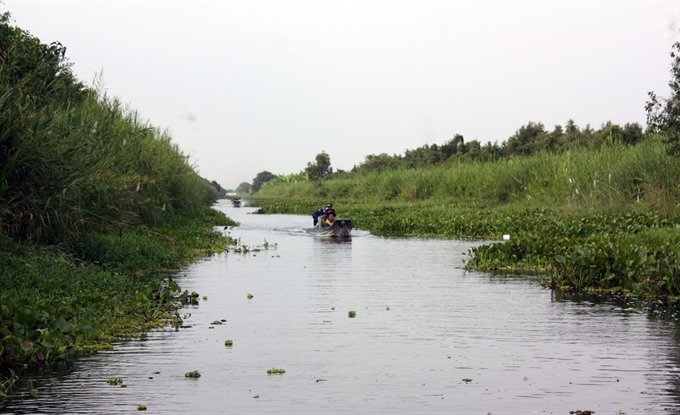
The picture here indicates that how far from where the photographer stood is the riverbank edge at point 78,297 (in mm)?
10336

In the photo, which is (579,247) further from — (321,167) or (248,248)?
(321,167)

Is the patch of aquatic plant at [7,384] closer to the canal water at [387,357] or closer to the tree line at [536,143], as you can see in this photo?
the canal water at [387,357]

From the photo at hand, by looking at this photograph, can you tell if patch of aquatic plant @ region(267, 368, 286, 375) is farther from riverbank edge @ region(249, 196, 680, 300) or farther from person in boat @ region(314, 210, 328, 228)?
person in boat @ region(314, 210, 328, 228)

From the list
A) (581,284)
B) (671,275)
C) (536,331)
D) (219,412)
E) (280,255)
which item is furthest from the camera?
(280,255)

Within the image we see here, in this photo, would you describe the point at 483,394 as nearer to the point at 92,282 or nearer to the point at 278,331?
the point at 278,331

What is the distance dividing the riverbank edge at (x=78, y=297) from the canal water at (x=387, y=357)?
1.34 ft

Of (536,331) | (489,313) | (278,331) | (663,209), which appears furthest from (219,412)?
(663,209)

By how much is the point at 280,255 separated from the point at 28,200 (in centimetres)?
1249

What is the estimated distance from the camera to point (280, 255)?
27.2 metres

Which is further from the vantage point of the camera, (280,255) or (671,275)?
(280,255)

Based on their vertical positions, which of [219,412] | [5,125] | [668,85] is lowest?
[219,412]

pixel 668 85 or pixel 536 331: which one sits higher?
pixel 668 85

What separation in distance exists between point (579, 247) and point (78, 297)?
31.1 feet

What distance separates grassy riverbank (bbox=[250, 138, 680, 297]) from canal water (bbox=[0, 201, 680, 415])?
1083mm
